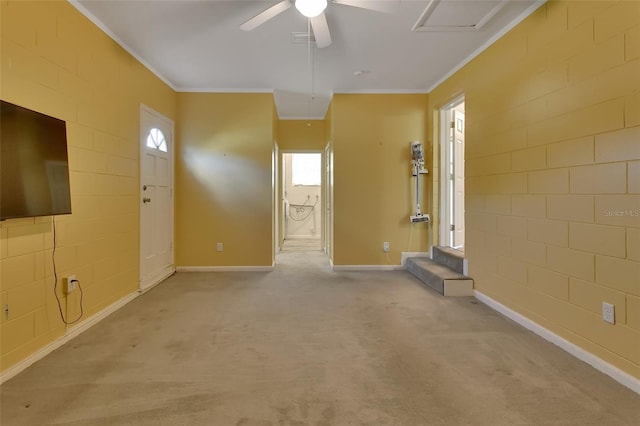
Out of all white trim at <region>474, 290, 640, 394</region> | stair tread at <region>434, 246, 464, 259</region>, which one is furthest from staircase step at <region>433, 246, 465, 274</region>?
white trim at <region>474, 290, 640, 394</region>

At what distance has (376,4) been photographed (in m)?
1.95

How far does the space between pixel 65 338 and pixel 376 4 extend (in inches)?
127

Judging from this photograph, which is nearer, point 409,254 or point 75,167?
point 75,167

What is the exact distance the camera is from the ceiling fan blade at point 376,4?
1904 millimetres

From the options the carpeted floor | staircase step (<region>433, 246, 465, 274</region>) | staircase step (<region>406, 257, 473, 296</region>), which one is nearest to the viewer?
the carpeted floor

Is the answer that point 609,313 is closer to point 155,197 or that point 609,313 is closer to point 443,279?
point 443,279

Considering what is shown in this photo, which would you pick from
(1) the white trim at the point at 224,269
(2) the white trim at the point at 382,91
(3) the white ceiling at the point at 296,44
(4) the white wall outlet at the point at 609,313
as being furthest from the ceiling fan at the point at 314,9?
(1) the white trim at the point at 224,269

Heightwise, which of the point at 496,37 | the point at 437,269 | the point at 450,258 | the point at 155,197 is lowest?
the point at 437,269

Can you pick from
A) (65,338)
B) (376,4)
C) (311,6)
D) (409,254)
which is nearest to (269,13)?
(311,6)

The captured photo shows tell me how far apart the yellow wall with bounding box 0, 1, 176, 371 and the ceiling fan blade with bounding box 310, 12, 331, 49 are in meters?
1.81

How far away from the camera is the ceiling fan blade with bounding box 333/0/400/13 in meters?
1.90

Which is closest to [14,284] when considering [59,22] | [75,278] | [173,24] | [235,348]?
[75,278]

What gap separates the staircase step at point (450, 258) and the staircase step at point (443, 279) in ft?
0.18

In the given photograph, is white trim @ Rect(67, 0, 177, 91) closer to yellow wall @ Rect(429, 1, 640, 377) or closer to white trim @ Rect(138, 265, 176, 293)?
white trim @ Rect(138, 265, 176, 293)
